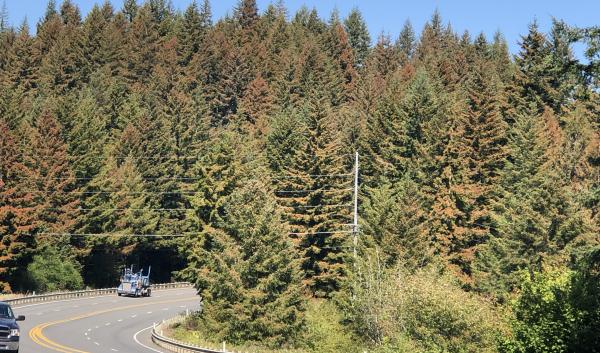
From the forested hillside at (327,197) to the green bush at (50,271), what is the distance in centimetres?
22

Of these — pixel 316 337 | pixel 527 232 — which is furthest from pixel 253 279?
pixel 527 232

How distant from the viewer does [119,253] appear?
85.8m

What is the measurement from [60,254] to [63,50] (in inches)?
2615

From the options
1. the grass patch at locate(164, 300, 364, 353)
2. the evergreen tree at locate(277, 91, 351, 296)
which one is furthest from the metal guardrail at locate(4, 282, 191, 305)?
the evergreen tree at locate(277, 91, 351, 296)

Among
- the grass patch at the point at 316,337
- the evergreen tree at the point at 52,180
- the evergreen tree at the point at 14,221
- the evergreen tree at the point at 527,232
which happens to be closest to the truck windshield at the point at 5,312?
the grass patch at the point at 316,337

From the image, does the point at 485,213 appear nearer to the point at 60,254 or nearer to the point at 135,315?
the point at 135,315

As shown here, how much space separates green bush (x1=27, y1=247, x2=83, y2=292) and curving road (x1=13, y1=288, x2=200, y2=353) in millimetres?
3701

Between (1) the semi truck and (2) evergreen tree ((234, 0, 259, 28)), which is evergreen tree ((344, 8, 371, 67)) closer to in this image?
(2) evergreen tree ((234, 0, 259, 28))

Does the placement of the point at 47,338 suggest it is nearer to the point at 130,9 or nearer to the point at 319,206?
the point at 319,206

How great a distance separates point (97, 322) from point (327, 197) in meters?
19.1

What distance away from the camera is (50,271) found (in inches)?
2899

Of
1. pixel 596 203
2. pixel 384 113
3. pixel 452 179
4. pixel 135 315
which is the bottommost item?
pixel 135 315

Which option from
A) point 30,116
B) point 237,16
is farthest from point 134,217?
point 237,16

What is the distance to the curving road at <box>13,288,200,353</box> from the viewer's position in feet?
142
